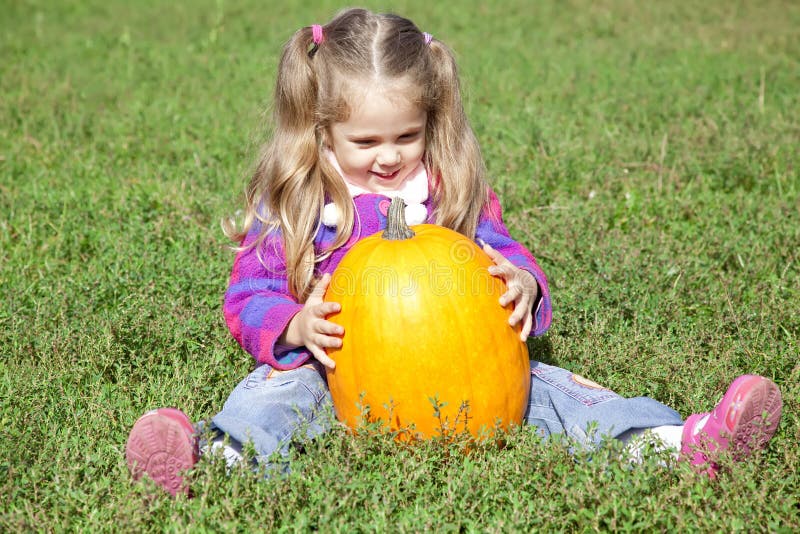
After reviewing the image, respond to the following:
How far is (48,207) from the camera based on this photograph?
525cm

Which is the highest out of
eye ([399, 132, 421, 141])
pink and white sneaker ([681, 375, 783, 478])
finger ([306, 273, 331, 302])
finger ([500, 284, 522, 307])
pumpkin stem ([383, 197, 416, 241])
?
eye ([399, 132, 421, 141])

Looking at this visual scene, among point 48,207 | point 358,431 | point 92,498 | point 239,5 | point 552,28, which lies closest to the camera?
point 92,498

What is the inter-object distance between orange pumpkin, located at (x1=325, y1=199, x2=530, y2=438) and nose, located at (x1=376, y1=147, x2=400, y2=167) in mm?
438

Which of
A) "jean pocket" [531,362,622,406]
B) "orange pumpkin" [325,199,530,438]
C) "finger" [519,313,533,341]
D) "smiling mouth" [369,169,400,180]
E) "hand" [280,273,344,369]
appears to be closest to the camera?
"orange pumpkin" [325,199,530,438]

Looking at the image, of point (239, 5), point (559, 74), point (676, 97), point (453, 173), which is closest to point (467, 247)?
point (453, 173)

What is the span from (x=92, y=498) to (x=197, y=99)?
5194 mm

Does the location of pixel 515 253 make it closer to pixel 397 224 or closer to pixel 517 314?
pixel 517 314

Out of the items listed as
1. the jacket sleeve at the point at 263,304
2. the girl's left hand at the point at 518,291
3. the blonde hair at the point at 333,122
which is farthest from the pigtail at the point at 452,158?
the jacket sleeve at the point at 263,304

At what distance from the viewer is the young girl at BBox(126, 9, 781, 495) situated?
3160mm

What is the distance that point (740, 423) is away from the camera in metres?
2.86

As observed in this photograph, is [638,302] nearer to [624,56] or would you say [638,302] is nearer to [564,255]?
[564,255]

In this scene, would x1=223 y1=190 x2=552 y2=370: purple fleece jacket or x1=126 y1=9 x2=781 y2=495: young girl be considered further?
x1=223 y1=190 x2=552 y2=370: purple fleece jacket

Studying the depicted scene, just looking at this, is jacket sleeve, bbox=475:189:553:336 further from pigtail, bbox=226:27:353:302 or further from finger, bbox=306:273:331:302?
finger, bbox=306:273:331:302

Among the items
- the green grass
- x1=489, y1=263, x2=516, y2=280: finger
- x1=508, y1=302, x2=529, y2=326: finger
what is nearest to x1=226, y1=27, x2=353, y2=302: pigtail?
the green grass
